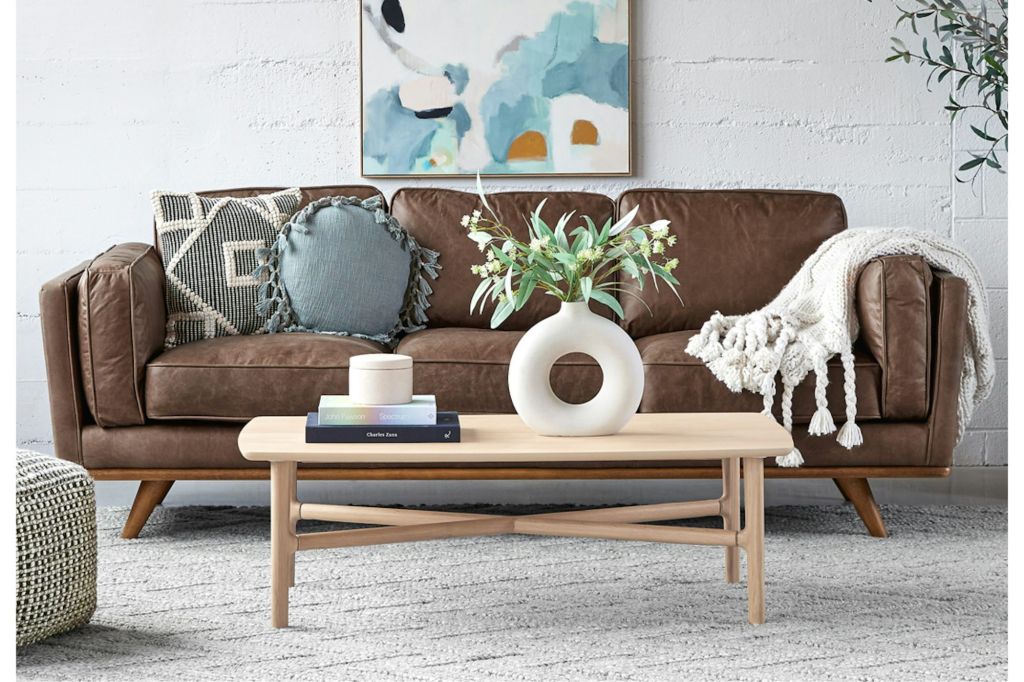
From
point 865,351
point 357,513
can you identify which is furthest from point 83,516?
point 865,351

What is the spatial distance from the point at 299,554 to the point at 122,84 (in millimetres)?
2006

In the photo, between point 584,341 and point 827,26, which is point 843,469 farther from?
point 827,26

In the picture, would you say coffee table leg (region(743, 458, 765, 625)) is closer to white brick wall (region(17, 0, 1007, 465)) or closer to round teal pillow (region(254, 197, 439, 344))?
round teal pillow (region(254, 197, 439, 344))

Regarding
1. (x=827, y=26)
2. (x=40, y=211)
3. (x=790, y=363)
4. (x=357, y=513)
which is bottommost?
(x=357, y=513)

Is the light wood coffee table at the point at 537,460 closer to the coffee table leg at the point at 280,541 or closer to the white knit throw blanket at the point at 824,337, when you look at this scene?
the coffee table leg at the point at 280,541

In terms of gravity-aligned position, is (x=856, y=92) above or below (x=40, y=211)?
above

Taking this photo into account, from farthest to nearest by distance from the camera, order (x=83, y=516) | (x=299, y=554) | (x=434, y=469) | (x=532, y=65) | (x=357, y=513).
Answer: (x=532, y=65), (x=434, y=469), (x=299, y=554), (x=357, y=513), (x=83, y=516)

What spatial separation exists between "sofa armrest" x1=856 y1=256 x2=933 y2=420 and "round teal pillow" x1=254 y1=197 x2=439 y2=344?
1.32 metres

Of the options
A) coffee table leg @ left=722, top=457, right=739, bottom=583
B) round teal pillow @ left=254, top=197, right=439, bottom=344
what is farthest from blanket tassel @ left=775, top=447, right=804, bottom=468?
round teal pillow @ left=254, top=197, right=439, bottom=344

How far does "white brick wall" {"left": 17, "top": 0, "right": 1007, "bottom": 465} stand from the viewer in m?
3.61

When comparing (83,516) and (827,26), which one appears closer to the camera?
(83,516)

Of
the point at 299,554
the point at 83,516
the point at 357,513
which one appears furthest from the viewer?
the point at 299,554

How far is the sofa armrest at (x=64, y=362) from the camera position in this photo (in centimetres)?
254

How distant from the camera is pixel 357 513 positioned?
81.3 inches
